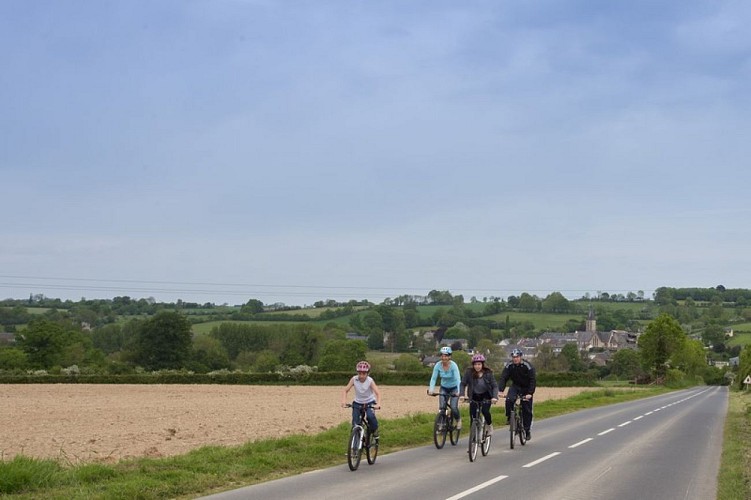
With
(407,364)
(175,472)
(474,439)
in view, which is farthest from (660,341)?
(175,472)

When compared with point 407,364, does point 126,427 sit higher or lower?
higher

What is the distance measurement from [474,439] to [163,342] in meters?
85.4

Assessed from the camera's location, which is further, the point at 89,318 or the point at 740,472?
the point at 89,318

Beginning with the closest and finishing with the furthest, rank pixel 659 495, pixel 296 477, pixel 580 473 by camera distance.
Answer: pixel 659 495 → pixel 296 477 → pixel 580 473

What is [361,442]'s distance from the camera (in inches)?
528

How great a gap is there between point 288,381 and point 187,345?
26.6m

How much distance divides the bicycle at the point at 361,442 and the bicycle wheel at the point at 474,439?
1.75m

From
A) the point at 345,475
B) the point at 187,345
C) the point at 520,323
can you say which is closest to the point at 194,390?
the point at 187,345

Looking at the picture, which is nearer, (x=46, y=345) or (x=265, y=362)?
(x=46, y=345)

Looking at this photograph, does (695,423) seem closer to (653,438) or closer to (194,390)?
(653,438)

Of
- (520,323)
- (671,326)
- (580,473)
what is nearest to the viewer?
(580,473)

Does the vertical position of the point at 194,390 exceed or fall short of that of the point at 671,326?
it falls short

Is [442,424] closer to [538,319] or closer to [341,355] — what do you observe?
[341,355]

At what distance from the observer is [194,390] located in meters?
60.4
